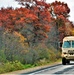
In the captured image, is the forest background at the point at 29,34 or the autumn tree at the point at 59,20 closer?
the forest background at the point at 29,34

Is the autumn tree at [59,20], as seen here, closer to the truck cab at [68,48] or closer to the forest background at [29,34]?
the forest background at [29,34]

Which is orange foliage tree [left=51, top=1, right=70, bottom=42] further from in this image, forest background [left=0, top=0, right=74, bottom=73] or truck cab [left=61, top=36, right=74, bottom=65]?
truck cab [left=61, top=36, right=74, bottom=65]

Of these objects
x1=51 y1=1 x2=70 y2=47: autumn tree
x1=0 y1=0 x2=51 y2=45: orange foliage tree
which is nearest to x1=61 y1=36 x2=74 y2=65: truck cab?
x1=0 y1=0 x2=51 y2=45: orange foliage tree

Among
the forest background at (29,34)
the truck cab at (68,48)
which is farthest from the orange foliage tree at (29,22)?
the truck cab at (68,48)

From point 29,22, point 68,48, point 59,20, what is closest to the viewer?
point 68,48

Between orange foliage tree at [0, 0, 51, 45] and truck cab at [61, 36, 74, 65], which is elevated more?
orange foliage tree at [0, 0, 51, 45]

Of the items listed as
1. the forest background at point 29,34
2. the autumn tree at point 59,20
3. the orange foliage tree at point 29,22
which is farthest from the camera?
the autumn tree at point 59,20

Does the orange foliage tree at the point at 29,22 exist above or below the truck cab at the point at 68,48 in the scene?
above

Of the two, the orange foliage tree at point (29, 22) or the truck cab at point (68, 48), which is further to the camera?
the orange foliage tree at point (29, 22)

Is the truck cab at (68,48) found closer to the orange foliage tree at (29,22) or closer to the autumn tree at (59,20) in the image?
the orange foliage tree at (29,22)

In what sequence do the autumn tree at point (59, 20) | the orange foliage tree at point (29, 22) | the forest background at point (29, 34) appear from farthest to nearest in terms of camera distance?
the autumn tree at point (59, 20)
the orange foliage tree at point (29, 22)
the forest background at point (29, 34)

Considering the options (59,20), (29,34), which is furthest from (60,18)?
(29,34)

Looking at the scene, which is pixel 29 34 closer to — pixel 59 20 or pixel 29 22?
pixel 29 22

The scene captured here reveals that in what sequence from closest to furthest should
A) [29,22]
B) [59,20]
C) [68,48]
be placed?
[68,48] → [29,22] → [59,20]
